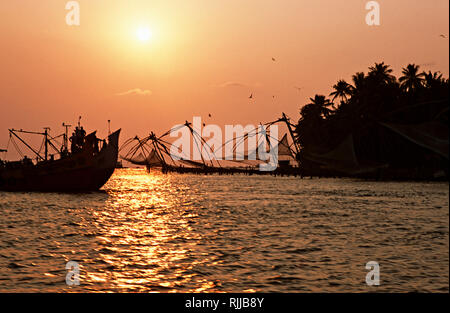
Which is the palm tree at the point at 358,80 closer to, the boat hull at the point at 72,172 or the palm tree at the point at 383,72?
the palm tree at the point at 383,72

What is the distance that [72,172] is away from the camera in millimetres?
58750

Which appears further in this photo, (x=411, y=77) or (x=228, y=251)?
(x=411, y=77)

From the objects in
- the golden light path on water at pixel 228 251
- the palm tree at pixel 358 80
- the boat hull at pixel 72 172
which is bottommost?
the golden light path on water at pixel 228 251

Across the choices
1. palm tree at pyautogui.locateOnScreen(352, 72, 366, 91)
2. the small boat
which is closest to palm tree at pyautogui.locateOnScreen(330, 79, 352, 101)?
palm tree at pyautogui.locateOnScreen(352, 72, 366, 91)

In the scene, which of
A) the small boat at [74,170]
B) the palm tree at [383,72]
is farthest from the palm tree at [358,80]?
the small boat at [74,170]

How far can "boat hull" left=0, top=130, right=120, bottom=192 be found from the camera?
192ft

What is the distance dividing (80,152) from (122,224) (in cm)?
2995

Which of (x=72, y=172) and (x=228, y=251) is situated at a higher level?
(x=72, y=172)

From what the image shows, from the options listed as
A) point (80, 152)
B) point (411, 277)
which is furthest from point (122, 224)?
point (80, 152)

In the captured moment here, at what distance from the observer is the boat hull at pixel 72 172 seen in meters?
58.6

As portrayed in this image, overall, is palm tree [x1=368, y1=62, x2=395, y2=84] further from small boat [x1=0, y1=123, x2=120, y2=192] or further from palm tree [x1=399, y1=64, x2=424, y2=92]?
small boat [x1=0, y1=123, x2=120, y2=192]

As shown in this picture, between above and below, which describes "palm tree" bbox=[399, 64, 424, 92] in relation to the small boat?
Answer: above

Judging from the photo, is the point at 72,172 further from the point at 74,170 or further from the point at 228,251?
the point at 228,251

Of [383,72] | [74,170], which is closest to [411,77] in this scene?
[383,72]
